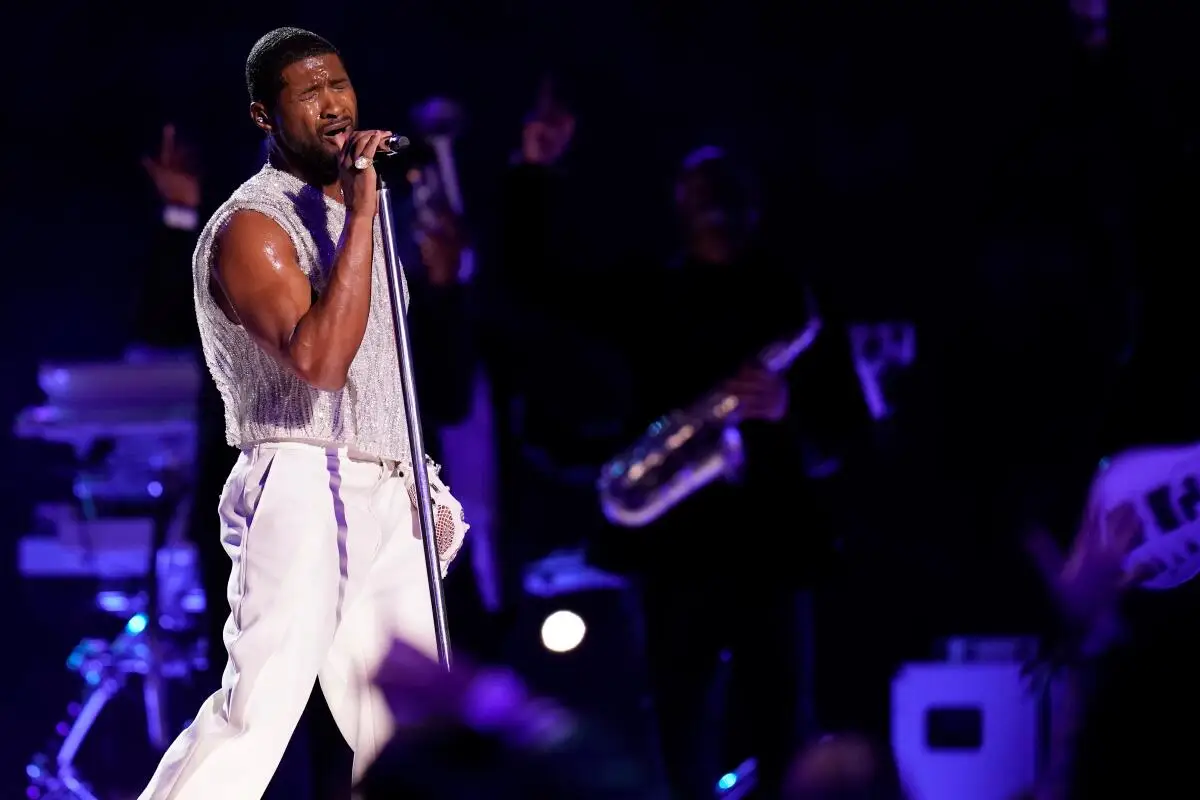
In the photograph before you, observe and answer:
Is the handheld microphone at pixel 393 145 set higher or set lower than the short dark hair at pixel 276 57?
lower

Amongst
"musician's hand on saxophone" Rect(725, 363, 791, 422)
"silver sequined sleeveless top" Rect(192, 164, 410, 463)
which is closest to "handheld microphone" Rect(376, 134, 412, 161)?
"silver sequined sleeveless top" Rect(192, 164, 410, 463)

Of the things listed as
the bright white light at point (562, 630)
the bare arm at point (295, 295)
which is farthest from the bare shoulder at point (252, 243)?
the bright white light at point (562, 630)

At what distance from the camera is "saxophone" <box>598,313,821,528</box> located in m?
4.38

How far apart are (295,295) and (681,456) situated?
6.27 feet

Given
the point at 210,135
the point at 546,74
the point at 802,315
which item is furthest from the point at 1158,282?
the point at 210,135

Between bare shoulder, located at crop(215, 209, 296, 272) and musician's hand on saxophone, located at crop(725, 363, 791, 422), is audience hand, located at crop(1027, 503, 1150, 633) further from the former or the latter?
bare shoulder, located at crop(215, 209, 296, 272)

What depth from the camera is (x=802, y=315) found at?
443 centimetres

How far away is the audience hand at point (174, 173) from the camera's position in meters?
5.21

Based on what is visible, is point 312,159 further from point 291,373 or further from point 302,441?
point 302,441

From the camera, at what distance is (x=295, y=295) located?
2.79m

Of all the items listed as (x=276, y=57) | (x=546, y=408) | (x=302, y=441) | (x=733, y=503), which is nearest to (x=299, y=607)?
(x=302, y=441)

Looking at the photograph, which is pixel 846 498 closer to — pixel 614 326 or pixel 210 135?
pixel 614 326

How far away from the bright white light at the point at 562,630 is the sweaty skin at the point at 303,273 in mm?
2574

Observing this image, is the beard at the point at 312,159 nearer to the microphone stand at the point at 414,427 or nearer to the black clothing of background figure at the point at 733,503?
the microphone stand at the point at 414,427
